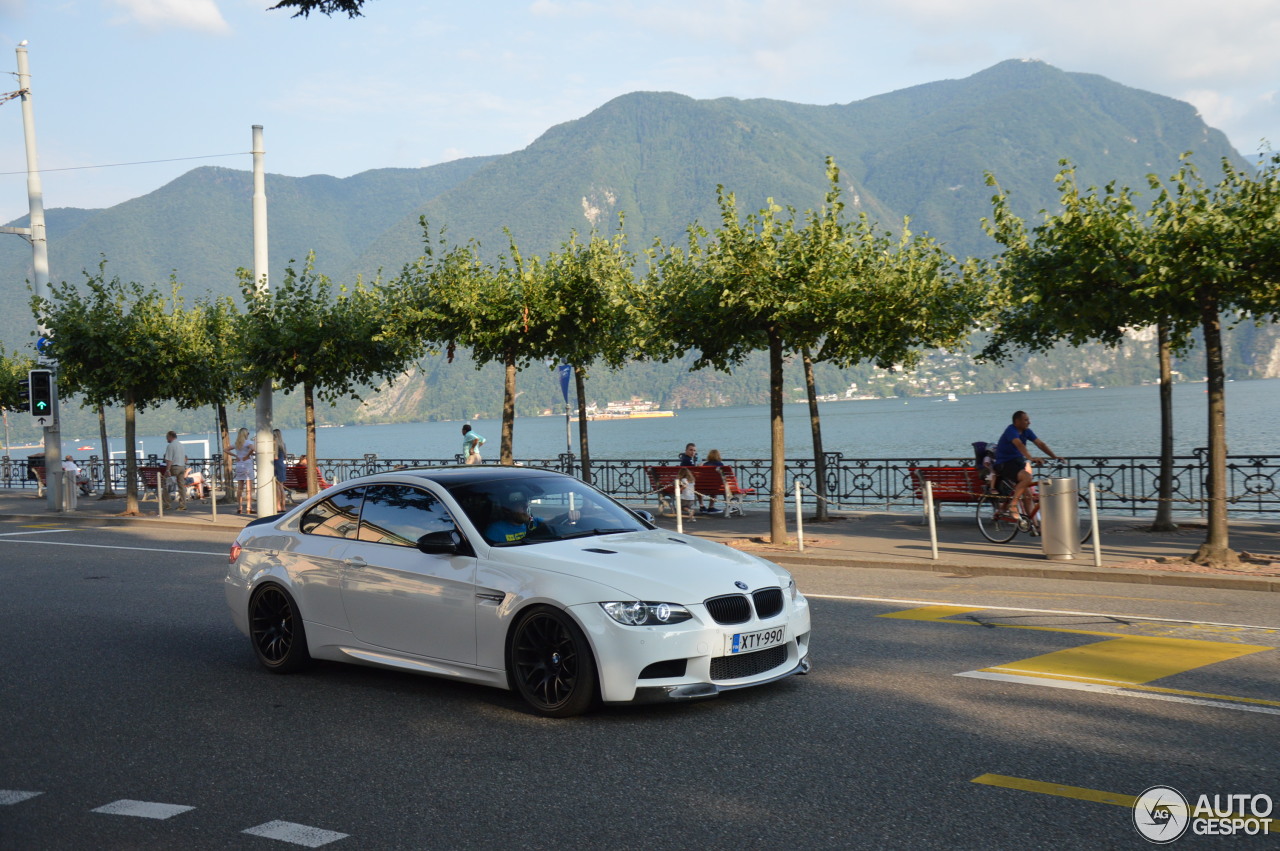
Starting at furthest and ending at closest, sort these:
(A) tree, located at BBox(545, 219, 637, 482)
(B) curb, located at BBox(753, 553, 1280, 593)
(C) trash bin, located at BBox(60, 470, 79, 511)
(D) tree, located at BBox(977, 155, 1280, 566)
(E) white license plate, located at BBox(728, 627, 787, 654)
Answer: (C) trash bin, located at BBox(60, 470, 79, 511)
(A) tree, located at BBox(545, 219, 637, 482)
(D) tree, located at BBox(977, 155, 1280, 566)
(B) curb, located at BBox(753, 553, 1280, 593)
(E) white license plate, located at BBox(728, 627, 787, 654)

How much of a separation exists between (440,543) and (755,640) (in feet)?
7.00

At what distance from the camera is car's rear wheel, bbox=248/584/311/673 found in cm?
858

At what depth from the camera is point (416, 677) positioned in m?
8.50

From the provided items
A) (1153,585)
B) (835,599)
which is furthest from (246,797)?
(1153,585)

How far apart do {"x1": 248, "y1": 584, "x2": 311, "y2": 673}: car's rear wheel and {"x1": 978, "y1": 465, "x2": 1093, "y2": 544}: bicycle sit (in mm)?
11854

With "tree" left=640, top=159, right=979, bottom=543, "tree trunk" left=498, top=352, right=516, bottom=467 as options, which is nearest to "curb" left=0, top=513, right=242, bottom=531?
"tree trunk" left=498, top=352, right=516, bottom=467

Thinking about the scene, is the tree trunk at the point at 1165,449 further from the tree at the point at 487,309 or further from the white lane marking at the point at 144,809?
the white lane marking at the point at 144,809

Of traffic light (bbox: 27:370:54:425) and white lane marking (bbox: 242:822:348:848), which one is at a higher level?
traffic light (bbox: 27:370:54:425)

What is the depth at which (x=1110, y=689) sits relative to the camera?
7.32 metres

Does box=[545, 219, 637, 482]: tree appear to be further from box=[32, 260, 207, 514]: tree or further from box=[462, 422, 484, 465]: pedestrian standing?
box=[32, 260, 207, 514]: tree

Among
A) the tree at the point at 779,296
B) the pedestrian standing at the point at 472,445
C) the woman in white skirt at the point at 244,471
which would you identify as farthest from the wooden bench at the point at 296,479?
the tree at the point at 779,296

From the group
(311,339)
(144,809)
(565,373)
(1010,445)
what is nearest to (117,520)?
(311,339)

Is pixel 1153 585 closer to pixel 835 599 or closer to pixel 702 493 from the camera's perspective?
pixel 835 599

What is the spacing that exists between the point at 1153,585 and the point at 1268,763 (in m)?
7.80
